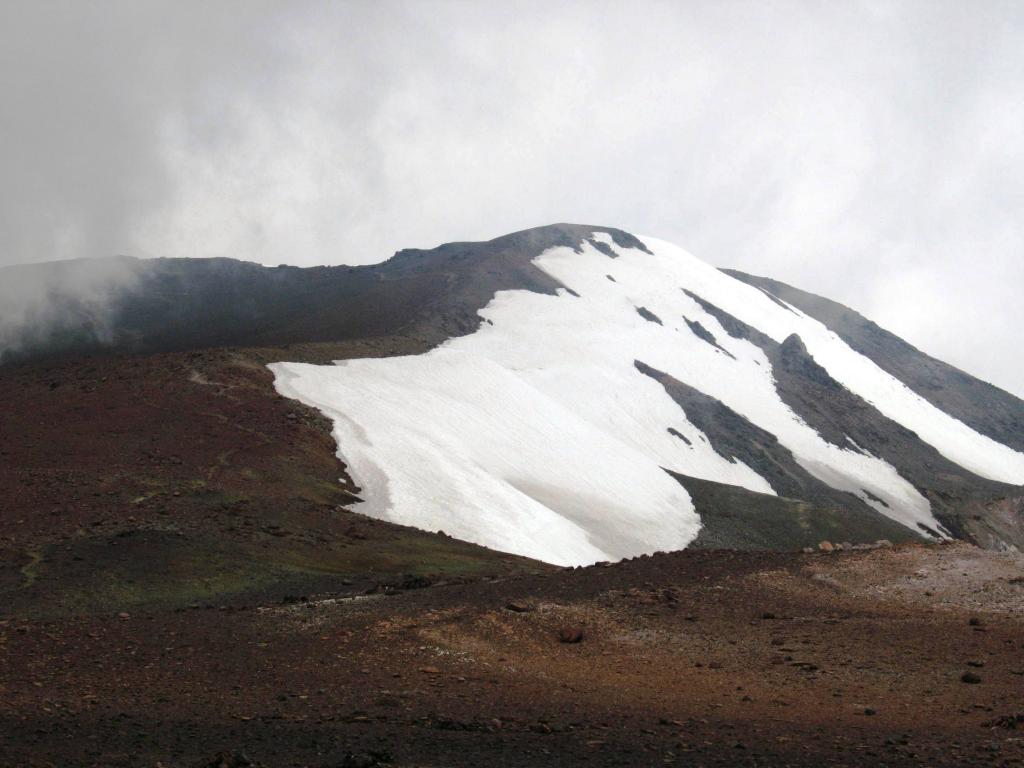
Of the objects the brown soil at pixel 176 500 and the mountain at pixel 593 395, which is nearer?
the brown soil at pixel 176 500

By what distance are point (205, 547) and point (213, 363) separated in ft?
76.9

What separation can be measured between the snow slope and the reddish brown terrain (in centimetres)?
1051

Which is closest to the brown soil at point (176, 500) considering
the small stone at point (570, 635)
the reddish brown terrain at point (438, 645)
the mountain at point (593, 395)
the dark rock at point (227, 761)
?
the reddish brown terrain at point (438, 645)

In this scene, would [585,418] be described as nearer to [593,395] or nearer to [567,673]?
[593,395]

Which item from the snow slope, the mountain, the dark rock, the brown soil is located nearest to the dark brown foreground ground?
the dark rock

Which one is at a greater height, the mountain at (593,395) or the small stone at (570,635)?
the mountain at (593,395)

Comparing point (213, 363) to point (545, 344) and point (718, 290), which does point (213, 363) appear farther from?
point (718, 290)

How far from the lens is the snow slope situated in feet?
141

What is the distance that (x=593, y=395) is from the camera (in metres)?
82.8

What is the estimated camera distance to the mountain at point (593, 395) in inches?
1896

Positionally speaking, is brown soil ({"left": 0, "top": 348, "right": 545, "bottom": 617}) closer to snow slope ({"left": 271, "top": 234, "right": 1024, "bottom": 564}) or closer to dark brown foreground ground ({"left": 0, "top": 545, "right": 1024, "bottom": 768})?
dark brown foreground ground ({"left": 0, "top": 545, "right": 1024, "bottom": 768})

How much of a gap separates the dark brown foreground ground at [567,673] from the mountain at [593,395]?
17.3 m

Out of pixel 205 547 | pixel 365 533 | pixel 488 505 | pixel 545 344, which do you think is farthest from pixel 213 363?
pixel 545 344

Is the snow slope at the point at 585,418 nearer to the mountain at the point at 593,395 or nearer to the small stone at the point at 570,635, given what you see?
the mountain at the point at 593,395
